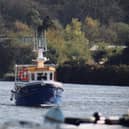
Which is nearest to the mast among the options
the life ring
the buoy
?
the life ring

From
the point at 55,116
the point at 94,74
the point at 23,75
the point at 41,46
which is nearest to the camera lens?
the point at 55,116

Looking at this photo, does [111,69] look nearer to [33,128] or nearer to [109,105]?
[109,105]

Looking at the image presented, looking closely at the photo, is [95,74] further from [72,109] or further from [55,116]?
[55,116]

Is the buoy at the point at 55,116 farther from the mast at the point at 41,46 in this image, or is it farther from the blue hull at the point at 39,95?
the mast at the point at 41,46

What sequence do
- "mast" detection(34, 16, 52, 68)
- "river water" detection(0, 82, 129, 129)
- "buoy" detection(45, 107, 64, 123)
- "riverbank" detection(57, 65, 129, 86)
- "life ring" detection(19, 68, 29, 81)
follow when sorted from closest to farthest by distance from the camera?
"buoy" detection(45, 107, 64, 123) < "river water" detection(0, 82, 129, 129) < "life ring" detection(19, 68, 29, 81) < "mast" detection(34, 16, 52, 68) < "riverbank" detection(57, 65, 129, 86)

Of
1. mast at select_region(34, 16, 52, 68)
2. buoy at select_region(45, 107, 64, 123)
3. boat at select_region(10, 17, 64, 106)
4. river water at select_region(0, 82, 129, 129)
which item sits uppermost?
mast at select_region(34, 16, 52, 68)

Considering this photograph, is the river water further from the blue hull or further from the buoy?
the buoy

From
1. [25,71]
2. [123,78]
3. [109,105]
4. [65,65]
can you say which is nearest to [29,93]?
[25,71]

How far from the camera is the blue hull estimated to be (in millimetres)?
82812

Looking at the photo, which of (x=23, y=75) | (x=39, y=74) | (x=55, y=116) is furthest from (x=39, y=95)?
(x=55, y=116)

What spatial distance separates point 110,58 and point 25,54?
20.8 m

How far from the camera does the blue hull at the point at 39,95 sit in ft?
272

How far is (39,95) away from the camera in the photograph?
274 feet

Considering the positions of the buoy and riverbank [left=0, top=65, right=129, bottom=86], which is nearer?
the buoy
